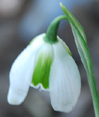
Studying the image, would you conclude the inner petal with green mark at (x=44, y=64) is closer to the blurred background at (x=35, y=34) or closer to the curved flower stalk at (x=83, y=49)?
the curved flower stalk at (x=83, y=49)

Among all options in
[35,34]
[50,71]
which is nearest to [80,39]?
[50,71]

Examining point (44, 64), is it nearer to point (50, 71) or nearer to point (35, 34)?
point (50, 71)

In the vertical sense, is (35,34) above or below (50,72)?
below

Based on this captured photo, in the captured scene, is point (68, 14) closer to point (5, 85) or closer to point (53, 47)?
point (53, 47)

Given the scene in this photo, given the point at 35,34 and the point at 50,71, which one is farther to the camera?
the point at 35,34

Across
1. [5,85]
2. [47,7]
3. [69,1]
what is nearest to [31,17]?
[47,7]

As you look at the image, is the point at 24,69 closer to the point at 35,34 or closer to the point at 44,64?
the point at 44,64
